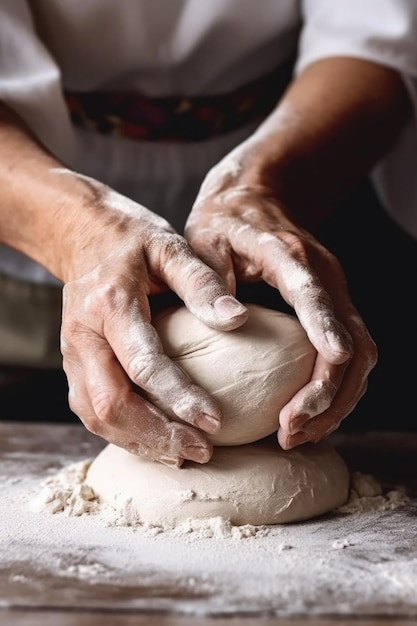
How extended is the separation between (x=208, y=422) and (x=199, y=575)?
19 centimetres

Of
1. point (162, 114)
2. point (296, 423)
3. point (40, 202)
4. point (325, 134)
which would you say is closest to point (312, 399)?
point (296, 423)

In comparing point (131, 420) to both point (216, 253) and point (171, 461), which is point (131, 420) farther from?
point (216, 253)

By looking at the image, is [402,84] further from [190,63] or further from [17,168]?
[17,168]

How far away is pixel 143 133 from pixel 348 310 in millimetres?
657

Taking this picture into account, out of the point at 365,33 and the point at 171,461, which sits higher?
the point at 365,33

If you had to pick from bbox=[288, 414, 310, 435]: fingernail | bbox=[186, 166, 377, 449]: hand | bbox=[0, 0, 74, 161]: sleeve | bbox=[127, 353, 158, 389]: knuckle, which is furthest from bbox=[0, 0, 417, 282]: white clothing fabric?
bbox=[288, 414, 310, 435]: fingernail

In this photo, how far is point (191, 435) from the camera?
1030 millimetres

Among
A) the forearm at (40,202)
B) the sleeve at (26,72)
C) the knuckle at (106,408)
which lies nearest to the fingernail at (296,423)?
the knuckle at (106,408)

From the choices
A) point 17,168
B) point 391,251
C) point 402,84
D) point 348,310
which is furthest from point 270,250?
point 391,251

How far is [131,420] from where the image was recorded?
1017mm

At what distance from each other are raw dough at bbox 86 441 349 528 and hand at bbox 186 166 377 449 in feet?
0.17

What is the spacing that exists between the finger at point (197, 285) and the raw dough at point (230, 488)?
0.19 meters

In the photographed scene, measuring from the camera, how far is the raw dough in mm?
1068

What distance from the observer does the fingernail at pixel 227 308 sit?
103 centimetres
